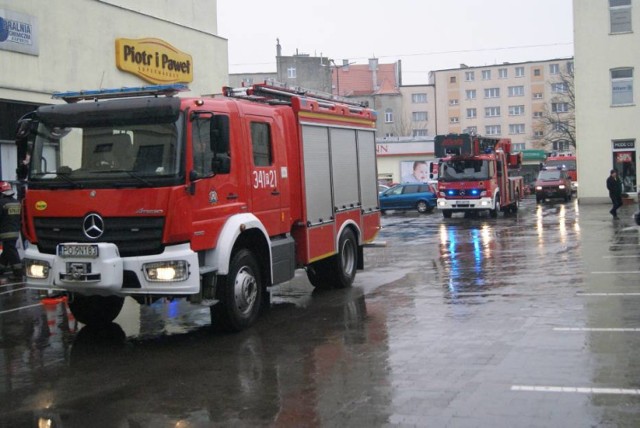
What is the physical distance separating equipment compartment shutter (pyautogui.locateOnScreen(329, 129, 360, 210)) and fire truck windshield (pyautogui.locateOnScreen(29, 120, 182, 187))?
4120mm

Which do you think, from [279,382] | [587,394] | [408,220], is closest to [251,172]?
[279,382]

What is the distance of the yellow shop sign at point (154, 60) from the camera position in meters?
22.4

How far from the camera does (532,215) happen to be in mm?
32469

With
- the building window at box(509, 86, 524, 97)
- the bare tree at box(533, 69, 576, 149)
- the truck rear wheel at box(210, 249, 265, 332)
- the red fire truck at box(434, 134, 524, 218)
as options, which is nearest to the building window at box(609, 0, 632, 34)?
the red fire truck at box(434, 134, 524, 218)

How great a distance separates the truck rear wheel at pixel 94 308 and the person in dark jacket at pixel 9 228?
6681 millimetres

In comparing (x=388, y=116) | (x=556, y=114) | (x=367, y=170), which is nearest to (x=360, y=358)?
(x=367, y=170)

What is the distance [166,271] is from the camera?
8344mm

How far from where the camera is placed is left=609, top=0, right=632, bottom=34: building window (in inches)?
1507

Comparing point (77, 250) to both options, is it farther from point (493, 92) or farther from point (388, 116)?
point (493, 92)

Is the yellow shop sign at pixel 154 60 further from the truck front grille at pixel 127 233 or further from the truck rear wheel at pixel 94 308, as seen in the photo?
the truck front grille at pixel 127 233

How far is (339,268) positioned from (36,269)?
204 inches

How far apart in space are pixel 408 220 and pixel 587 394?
88.0 feet

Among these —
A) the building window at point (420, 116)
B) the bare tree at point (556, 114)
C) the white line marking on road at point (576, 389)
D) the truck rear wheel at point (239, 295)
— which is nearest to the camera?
the white line marking on road at point (576, 389)

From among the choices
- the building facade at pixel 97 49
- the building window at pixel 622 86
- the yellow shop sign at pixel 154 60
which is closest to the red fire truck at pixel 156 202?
the building facade at pixel 97 49
